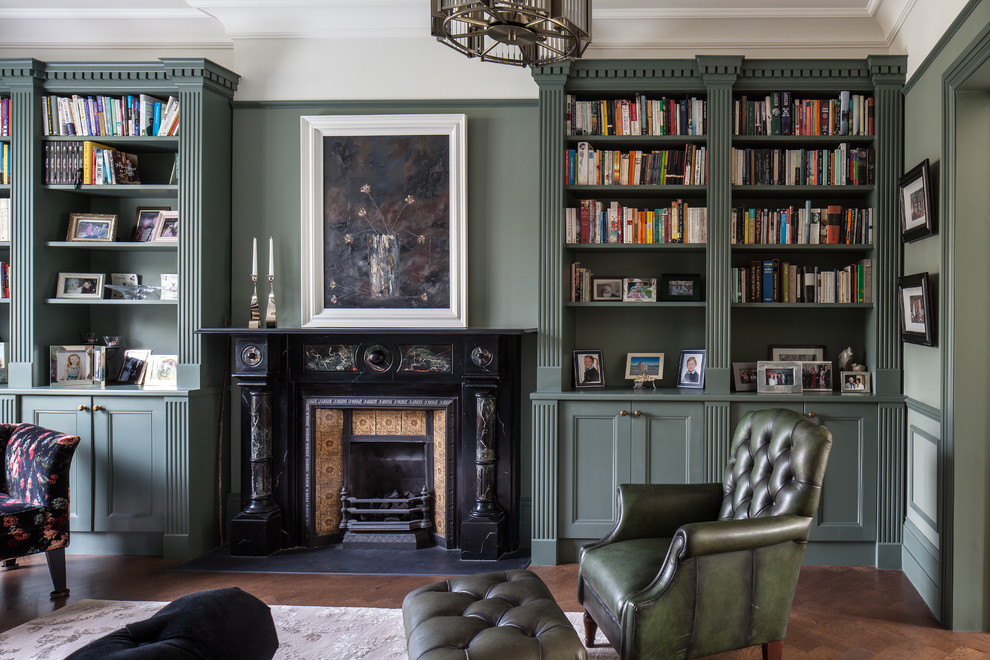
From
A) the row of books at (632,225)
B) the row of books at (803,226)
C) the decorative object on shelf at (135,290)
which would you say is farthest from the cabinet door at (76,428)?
the row of books at (803,226)

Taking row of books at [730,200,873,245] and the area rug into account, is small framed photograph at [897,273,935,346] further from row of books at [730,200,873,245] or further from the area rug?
the area rug

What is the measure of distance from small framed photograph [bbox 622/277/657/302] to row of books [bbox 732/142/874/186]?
0.76 meters

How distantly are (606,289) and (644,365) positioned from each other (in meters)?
0.53

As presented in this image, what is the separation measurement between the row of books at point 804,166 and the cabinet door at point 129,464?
369cm

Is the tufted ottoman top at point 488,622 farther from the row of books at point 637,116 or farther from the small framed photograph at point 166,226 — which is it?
the small framed photograph at point 166,226

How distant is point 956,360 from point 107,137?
4.68 m

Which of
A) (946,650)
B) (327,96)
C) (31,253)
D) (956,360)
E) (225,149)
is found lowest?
(946,650)

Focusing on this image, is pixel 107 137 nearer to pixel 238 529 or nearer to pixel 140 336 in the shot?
pixel 140 336

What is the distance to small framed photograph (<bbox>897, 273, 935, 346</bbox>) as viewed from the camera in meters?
3.23

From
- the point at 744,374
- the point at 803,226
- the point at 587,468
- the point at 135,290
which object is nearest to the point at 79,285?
the point at 135,290

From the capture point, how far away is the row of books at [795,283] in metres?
3.88

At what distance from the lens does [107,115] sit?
3996mm

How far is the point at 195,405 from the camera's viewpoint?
390cm

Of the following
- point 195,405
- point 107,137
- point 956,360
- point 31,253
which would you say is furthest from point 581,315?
point 31,253
